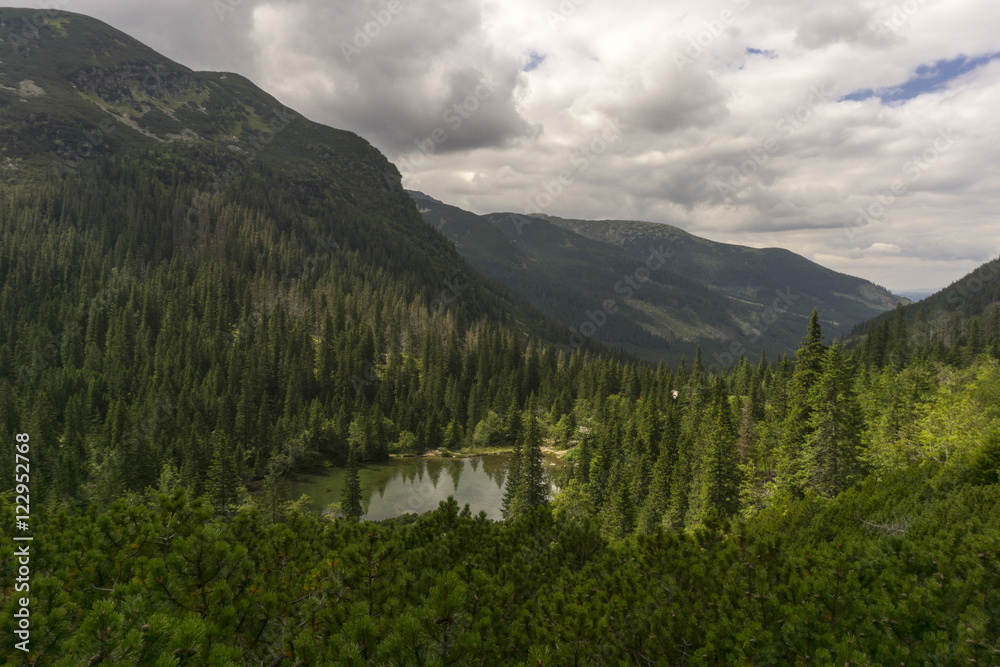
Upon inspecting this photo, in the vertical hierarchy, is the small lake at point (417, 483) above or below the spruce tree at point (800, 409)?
below

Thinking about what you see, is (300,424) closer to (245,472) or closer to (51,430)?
(245,472)

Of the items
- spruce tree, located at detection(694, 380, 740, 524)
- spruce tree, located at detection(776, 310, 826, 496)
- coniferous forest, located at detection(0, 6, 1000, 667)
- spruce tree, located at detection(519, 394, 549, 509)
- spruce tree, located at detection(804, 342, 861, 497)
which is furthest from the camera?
spruce tree, located at detection(519, 394, 549, 509)

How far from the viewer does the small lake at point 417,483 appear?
273 ft

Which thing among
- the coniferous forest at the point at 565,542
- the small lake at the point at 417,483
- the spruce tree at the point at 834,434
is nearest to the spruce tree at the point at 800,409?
the coniferous forest at the point at 565,542

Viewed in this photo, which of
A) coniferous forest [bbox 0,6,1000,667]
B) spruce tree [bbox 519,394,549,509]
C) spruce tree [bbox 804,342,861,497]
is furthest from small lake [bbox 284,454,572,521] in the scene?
spruce tree [bbox 804,342,861,497]

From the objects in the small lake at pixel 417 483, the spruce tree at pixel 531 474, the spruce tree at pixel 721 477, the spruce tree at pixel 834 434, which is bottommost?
the small lake at pixel 417 483

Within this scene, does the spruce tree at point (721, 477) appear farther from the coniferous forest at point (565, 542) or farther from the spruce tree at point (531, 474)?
the spruce tree at point (531, 474)

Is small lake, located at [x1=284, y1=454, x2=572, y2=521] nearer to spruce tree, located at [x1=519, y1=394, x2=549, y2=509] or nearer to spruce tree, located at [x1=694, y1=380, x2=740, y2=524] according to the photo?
spruce tree, located at [x1=519, y1=394, x2=549, y2=509]

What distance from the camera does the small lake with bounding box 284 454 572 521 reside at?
8319 cm

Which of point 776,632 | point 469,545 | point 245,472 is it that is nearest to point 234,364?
point 245,472

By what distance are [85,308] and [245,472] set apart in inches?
4190

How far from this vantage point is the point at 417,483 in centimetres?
9712

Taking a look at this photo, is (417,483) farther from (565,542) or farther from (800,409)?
(565,542)

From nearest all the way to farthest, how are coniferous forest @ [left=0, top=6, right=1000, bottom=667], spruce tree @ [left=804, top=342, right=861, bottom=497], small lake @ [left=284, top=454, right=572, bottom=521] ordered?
1. coniferous forest @ [left=0, top=6, right=1000, bottom=667]
2. spruce tree @ [left=804, top=342, right=861, bottom=497]
3. small lake @ [left=284, top=454, right=572, bottom=521]
